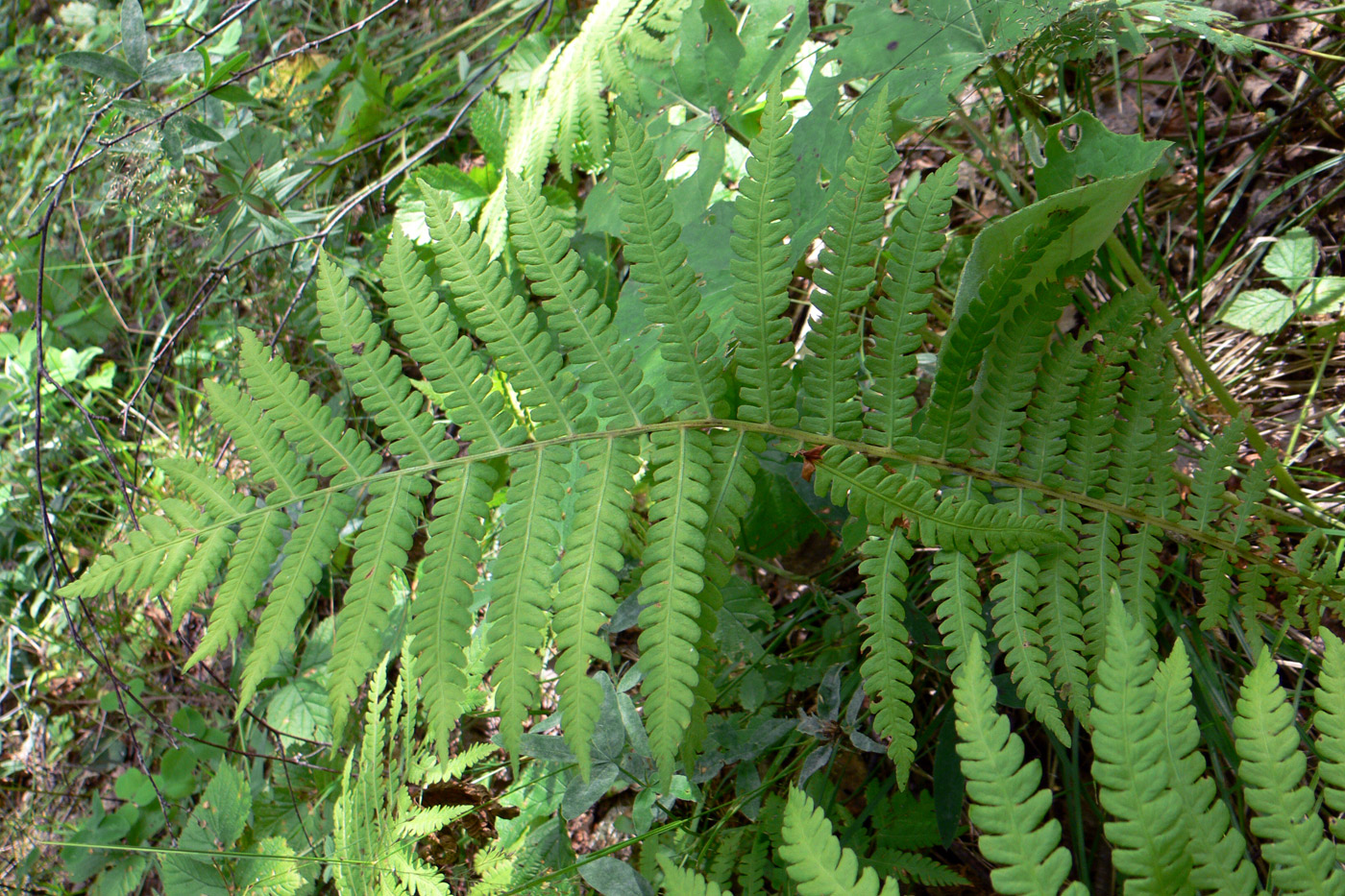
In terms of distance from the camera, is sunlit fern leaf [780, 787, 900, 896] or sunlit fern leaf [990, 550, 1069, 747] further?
sunlit fern leaf [990, 550, 1069, 747]

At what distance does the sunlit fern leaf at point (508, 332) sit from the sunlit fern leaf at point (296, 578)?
330mm

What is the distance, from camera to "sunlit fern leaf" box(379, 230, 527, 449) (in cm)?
125

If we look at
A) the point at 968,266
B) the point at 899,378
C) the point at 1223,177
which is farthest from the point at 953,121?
the point at 899,378

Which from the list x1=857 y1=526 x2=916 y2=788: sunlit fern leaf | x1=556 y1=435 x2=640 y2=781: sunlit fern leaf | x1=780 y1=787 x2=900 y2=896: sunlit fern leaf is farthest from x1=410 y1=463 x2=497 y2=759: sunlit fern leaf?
x1=857 y1=526 x2=916 y2=788: sunlit fern leaf

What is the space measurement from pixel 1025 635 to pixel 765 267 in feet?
2.19

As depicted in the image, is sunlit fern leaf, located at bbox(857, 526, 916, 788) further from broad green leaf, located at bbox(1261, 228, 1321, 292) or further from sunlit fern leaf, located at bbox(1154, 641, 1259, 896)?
broad green leaf, located at bbox(1261, 228, 1321, 292)

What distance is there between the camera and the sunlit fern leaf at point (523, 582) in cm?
110

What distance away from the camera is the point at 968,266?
1375mm

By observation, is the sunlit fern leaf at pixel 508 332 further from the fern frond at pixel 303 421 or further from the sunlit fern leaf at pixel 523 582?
the fern frond at pixel 303 421

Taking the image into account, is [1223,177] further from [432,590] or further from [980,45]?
[432,590]

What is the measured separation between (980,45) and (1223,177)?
0.95m

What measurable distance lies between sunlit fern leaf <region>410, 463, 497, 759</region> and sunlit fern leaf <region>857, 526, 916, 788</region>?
574mm

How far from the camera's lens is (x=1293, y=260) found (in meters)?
1.74

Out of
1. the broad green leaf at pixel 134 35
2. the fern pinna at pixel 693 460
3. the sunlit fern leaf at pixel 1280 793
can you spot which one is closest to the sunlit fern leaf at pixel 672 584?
the fern pinna at pixel 693 460
